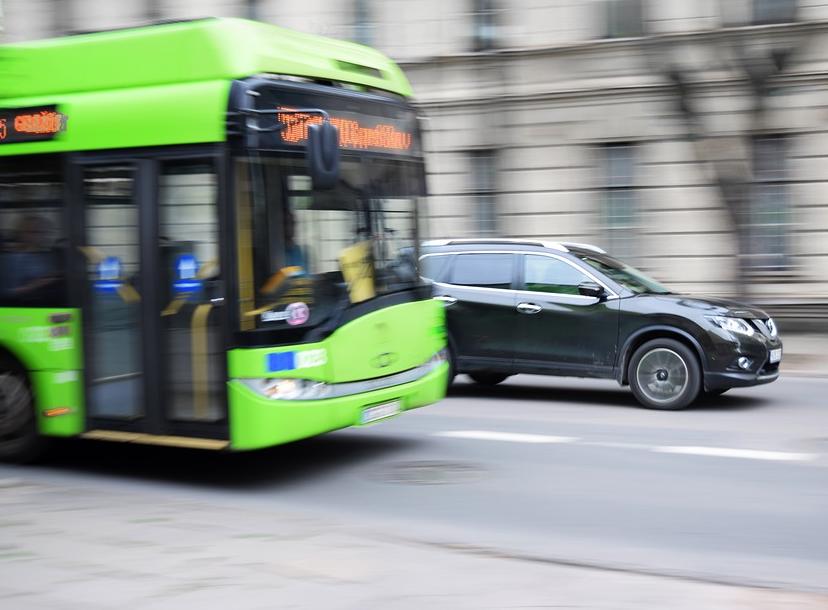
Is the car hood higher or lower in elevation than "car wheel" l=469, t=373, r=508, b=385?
higher

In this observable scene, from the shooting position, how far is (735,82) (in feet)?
60.5

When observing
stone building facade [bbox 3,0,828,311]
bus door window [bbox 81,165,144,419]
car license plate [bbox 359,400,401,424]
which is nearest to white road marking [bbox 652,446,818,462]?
car license plate [bbox 359,400,401,424]

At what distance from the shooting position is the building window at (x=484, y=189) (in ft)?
69.3

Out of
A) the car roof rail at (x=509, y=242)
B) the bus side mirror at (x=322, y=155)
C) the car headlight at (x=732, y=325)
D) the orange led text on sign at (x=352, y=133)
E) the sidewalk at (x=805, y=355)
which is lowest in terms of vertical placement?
the sidewalk at (x=805, y=355)

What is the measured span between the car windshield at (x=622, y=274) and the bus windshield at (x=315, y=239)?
A: 343cm

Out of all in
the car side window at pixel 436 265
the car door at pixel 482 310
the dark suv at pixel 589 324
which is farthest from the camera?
the car side window at pixel 436 265

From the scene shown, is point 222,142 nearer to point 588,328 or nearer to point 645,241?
point 588,328

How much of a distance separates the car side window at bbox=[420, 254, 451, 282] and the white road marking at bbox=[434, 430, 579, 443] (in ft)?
9.29

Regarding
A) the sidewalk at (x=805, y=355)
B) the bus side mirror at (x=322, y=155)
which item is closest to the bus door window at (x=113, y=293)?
the bus side mirror at (x=322, y=155)

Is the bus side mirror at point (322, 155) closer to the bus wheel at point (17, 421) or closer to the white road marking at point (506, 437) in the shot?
the bus wheel at point (17, 421)

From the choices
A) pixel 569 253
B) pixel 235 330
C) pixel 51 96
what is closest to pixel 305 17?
pixel 569 253

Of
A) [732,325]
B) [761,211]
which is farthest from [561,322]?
[761,211]

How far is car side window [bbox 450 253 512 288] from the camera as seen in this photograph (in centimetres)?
1155

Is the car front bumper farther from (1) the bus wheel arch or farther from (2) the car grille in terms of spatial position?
(1) the bus wheel arch
